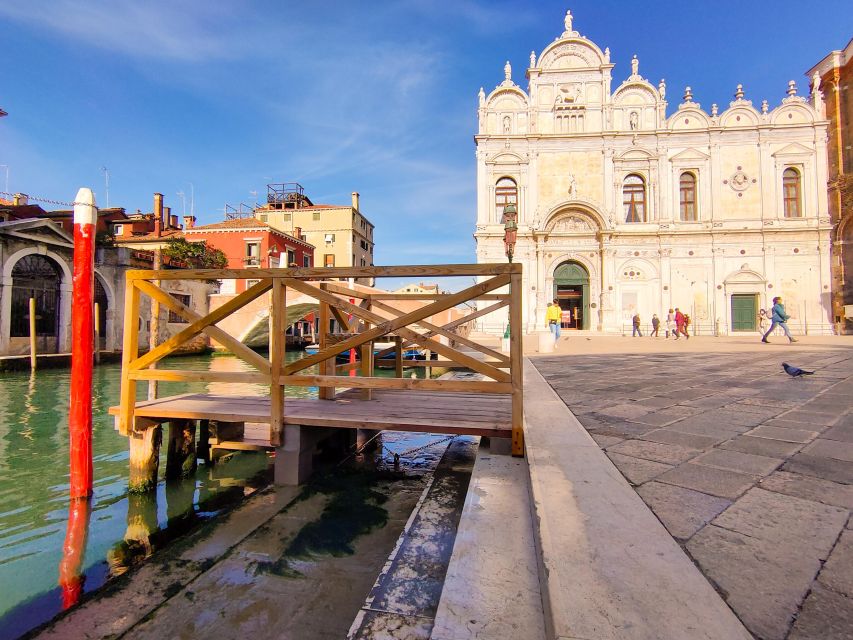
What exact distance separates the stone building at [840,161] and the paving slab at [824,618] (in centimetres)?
2855

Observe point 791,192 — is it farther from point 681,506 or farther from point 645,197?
point 681,506

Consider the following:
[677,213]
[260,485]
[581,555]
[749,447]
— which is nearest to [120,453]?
[260,485]

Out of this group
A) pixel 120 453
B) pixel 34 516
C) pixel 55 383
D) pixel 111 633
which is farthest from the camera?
pixel 55 383

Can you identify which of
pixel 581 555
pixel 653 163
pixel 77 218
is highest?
pixel 653 163

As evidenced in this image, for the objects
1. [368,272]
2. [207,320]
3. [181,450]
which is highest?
[368,272]

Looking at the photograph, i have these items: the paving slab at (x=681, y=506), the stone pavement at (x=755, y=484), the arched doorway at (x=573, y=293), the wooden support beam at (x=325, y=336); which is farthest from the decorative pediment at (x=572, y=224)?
the paving slab at (x=681, y=506)

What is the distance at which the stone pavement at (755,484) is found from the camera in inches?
51.0

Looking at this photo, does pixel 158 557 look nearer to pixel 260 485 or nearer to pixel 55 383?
pixel 260 485

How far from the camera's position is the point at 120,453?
19.4ft

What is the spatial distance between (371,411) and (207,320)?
1714 mm

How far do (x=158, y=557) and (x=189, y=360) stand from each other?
20.0 meters

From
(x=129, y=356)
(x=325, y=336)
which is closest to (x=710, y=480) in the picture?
(x=325, y=336)

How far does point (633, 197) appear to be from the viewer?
79.3ft

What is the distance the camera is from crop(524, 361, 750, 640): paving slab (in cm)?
114
